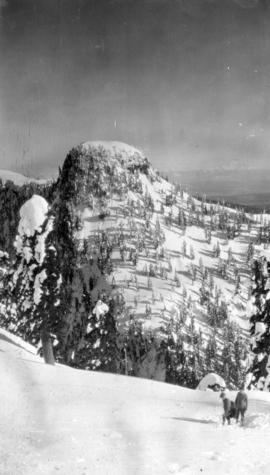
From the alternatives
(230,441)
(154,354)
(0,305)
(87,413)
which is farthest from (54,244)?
(154,354)

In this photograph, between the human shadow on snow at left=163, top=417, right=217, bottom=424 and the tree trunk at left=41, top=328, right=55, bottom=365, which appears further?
the tree trunk at left=41, top=328, right=55, bottom=365

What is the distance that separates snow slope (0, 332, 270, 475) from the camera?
12.6 meters

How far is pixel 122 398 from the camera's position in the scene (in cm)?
2380

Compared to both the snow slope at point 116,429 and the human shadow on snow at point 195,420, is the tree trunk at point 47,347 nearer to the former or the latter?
the snow slope at point 116,429

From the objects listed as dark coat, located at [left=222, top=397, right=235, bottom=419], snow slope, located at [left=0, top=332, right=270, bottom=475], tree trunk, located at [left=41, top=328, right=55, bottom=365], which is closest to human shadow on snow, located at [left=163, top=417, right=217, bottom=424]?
snow slope, located at [left=0, top=332, right=270, bottom=475]

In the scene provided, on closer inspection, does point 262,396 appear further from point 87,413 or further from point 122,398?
point 87,413

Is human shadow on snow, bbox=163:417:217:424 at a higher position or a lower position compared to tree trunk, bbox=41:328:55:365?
lower

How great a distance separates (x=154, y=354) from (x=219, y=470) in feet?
560

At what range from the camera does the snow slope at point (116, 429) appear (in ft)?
41.4

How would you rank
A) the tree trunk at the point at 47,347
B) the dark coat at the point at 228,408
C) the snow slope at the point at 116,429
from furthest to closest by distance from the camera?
the tree trunk at the point at 47,347, the dark coat at the point at 228,408, the snow slope at the point at 116,429

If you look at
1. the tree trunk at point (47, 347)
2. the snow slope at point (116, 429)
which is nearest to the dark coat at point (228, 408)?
the snow slope at point (116, 429)

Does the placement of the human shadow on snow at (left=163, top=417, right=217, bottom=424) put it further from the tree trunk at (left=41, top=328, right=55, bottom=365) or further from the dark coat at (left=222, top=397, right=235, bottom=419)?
the tree trunk at (left=41, top=328, right=55, bottom=365)

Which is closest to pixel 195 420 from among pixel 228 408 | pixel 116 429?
pixel 228 408

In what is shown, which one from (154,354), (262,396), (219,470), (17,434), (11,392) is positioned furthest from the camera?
(154,354)
